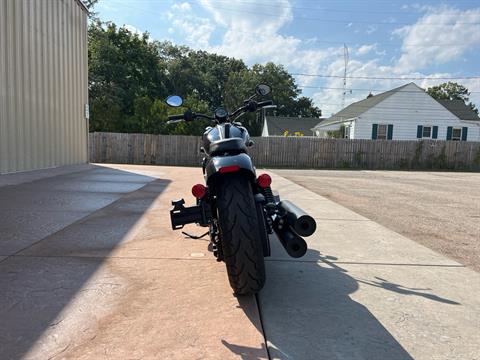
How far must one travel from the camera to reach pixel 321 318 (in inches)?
102

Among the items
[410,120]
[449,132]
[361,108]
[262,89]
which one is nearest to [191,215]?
[262,89]

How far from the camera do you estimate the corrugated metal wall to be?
981 cm

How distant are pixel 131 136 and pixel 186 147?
324 cm

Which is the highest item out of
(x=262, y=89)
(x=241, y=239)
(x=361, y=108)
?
(x=361, y=108)

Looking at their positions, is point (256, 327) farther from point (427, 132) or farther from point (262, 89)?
point (427, 132)

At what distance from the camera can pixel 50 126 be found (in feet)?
40.0

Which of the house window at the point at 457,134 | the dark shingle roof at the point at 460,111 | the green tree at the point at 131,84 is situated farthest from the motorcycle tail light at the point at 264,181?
Answer: the dark shingle roof at the point at 460,111

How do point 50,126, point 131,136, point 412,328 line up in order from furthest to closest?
1. point 131,136
2. point 50,126
3. point 412,328

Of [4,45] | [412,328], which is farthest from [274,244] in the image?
[4,45]

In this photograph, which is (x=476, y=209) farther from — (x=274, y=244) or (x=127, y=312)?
(x=127, y=312)

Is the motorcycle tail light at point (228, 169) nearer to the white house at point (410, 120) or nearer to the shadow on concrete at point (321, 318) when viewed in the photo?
the shadow on concrete at point (321, 318)

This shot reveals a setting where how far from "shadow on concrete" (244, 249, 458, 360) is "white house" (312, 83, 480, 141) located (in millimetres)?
26409

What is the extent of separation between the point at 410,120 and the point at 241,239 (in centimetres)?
2878

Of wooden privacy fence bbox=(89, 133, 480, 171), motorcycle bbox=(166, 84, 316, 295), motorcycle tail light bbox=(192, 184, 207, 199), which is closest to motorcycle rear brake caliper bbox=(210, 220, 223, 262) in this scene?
motorcycle bbox=(166, 84, 316, 295)
